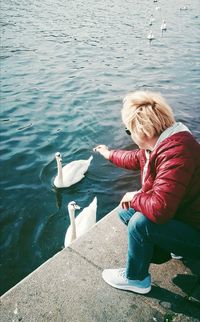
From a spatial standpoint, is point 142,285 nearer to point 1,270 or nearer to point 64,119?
point 1,270

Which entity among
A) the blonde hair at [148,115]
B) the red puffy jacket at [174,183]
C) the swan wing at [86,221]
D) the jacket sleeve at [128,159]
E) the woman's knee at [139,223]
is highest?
the blonde hair at [148,115]

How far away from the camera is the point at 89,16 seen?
28922 millimetres

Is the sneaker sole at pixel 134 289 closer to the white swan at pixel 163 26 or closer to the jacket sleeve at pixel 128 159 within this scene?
the jacket sleeve at pixel 128 159

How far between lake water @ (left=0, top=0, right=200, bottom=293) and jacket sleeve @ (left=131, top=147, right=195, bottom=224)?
340cm

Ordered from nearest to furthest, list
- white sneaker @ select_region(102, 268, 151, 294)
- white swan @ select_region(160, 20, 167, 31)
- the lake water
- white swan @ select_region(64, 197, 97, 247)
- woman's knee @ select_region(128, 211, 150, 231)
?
woman's knee @ select_region(128, 211, 150, 231)
white sneaker @ select_region(102, 268, 151, 294)
white swan @ select_region(64, 197, 97, 247)
the lake water
white swan @ select_region(160, 20, 167, 31)

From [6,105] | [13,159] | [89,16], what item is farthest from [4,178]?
[89,16]

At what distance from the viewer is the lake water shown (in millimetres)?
6738

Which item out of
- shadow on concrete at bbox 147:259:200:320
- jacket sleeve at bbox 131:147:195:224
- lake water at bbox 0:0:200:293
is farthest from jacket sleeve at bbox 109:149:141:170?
lake water at bbox 0:0:200:293

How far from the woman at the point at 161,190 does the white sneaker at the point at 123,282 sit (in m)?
0.01

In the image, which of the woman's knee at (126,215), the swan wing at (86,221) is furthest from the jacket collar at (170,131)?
the swan wing at (86,221)

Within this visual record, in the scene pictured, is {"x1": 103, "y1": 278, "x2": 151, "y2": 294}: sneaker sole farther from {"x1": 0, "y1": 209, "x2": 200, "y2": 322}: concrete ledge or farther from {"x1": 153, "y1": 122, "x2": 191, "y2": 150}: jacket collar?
{"x1": 153, "y1": 122, "x2": 191, "y2": 150}: jacket collar

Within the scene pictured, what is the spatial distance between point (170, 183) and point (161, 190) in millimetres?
96

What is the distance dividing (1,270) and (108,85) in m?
9.93

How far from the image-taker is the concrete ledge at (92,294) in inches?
132
